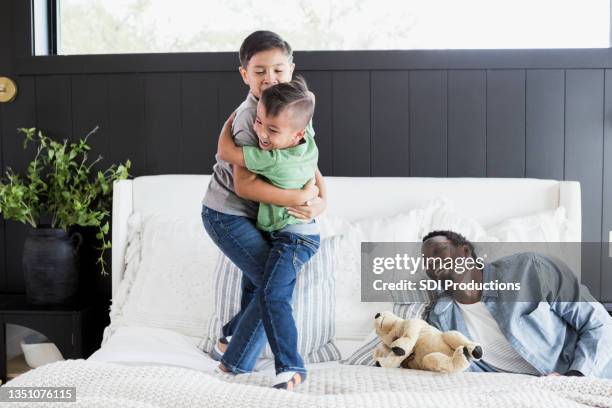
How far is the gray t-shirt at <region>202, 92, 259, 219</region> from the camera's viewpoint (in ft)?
5.67

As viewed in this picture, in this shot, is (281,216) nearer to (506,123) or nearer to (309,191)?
(309,191)

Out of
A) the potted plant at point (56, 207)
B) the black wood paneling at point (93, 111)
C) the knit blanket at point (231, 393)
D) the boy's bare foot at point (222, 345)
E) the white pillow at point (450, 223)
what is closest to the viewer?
the knit blanket at point (231, 393)

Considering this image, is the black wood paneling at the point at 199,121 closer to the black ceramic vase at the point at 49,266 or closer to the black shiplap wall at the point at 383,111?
the black shiplap wall at the point at 383,111

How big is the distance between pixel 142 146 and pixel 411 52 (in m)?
1.17

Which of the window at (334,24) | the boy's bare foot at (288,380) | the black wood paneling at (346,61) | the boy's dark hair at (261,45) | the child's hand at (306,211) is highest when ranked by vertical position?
the window at (334,24)

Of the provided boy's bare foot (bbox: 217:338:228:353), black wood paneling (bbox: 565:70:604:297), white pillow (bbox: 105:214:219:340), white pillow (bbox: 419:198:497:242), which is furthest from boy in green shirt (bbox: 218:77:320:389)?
black wood paneling (bbox: 565:70:604:297)

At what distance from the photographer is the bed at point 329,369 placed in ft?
4.15

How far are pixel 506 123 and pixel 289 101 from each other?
1378mm

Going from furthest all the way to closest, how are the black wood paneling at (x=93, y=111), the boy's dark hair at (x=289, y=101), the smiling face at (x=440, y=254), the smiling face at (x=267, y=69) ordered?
the black wood paneling at (x=93, y=111)
the smiling face at (x=440, y=254)
the smiling face at (x=267, y=69)
the boy's dark hair at (x=289, y=101)

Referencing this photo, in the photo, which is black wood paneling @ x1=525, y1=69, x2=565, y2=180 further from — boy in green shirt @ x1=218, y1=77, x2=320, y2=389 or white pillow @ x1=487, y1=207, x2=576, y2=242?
boy in green shirt @ x1=218, y1=77, x2=320, y2=389

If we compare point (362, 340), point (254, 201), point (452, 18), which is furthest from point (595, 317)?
point (452, 18)

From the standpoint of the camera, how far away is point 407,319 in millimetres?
1989

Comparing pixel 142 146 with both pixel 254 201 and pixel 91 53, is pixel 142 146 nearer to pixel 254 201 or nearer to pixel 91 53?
pixel 91 53

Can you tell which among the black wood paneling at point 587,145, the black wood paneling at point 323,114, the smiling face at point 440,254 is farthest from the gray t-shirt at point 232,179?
the black wood paneling at point 587,145
